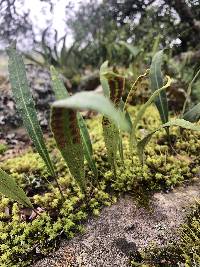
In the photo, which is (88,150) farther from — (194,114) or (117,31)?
(117,31)

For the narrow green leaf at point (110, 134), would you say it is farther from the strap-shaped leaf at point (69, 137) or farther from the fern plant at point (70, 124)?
the strap-shaped leaf at point (69, 137)

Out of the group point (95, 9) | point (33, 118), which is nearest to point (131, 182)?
point (33, 118)

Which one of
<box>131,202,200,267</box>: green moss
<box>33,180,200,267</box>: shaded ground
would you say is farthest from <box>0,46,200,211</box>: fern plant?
<box>131,202,200,267</box>: green moss

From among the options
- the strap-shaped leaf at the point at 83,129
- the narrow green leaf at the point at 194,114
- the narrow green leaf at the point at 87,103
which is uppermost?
the narrow green leaf at the point at 87,103

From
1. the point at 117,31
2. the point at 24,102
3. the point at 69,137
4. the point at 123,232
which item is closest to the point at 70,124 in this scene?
the point at 69,137

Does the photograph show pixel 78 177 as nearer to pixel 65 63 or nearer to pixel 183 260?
pixel 183 260

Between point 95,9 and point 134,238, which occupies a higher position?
point 95,9

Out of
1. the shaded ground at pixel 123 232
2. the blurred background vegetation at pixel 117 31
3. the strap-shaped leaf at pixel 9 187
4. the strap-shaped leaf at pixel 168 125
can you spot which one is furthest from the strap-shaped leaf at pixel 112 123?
the blurred background vegetation at pixel 117 31
